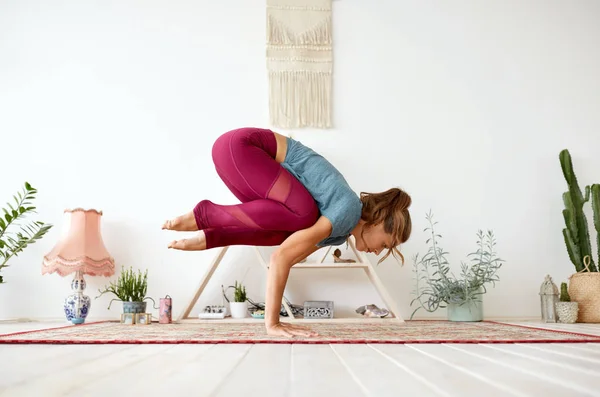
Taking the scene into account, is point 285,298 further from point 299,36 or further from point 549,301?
point 299,36

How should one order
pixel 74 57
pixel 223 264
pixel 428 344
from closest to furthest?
pixel 428 344 → pixel 223 264 → pixel 74 57

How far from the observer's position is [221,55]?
12.7ft

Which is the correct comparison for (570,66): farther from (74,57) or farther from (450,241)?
(74,57)

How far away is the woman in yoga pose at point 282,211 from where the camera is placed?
7.09 feet

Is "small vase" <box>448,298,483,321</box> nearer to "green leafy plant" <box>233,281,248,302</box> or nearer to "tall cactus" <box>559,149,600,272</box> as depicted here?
"tall cactus" <box>559,149,600,272</box>

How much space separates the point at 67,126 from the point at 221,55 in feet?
3.85

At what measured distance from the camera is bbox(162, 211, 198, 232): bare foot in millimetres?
2219

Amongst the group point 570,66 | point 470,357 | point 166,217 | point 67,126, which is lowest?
point 470,357

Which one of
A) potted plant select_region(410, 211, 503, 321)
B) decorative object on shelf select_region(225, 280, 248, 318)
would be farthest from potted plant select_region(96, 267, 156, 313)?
potted plant select_region(410, 211, 503, 321)

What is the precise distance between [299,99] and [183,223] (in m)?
1.83

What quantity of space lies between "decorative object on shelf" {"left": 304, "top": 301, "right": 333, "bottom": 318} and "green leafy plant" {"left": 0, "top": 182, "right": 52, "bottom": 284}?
66.4 inches

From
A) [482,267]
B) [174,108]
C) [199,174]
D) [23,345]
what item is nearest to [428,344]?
[23,345]

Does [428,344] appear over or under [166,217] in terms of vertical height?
under

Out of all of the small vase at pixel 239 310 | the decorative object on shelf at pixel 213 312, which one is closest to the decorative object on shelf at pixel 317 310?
the small vase at pixel 239 310
